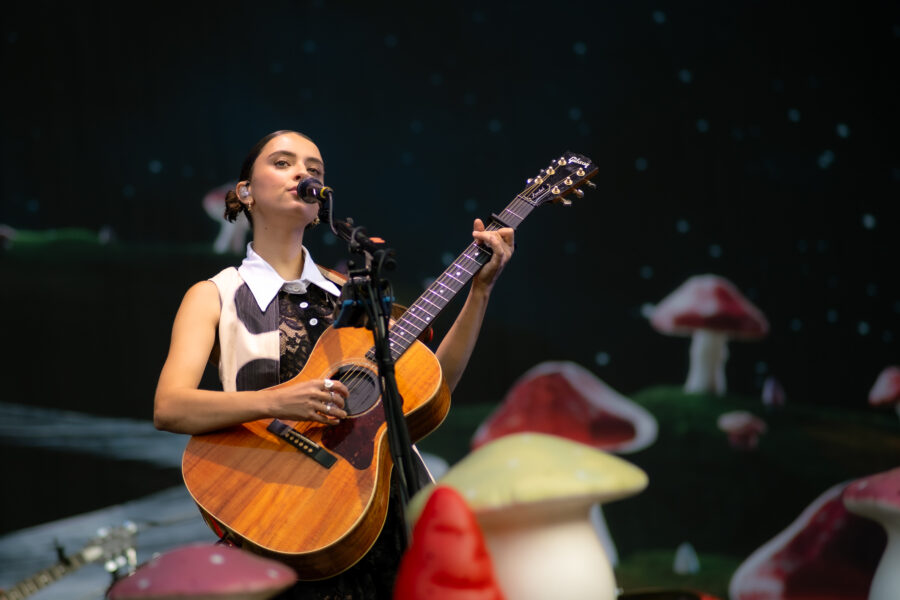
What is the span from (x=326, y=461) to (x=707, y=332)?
7.77ft

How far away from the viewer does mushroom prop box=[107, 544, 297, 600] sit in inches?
36.1

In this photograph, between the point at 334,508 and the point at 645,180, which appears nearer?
the point at 334,508

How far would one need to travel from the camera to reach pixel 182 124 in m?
3.60

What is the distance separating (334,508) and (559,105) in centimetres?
259

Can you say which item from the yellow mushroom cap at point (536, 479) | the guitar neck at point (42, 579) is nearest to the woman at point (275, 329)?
the yellow mushroom cap at point (536, 479)

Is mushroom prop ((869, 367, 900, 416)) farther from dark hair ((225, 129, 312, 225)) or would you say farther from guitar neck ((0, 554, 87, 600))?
guitar neck ((0, 554, 87, 600))

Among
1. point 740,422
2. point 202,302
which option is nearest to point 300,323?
point 202,302

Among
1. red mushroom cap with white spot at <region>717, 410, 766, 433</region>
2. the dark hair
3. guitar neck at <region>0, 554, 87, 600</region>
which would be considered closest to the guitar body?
the dark hair

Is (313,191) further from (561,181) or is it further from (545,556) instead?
(545,556)

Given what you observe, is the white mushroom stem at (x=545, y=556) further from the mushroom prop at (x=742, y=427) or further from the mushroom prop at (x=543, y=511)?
the mushroom prop at (x=742, y=427)

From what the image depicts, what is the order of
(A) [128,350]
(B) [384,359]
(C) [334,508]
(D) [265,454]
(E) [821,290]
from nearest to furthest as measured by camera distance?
(B) [384,359]
(C) [334,508]
(D) [265,454]
(A) [128,350]
(E) [821,290]

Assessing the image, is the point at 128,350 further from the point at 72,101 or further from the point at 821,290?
the point at 821,290

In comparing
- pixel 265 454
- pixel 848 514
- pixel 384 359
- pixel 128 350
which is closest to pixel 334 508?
pixel 265 454

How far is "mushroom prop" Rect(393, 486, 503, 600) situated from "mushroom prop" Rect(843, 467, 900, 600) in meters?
0.97
